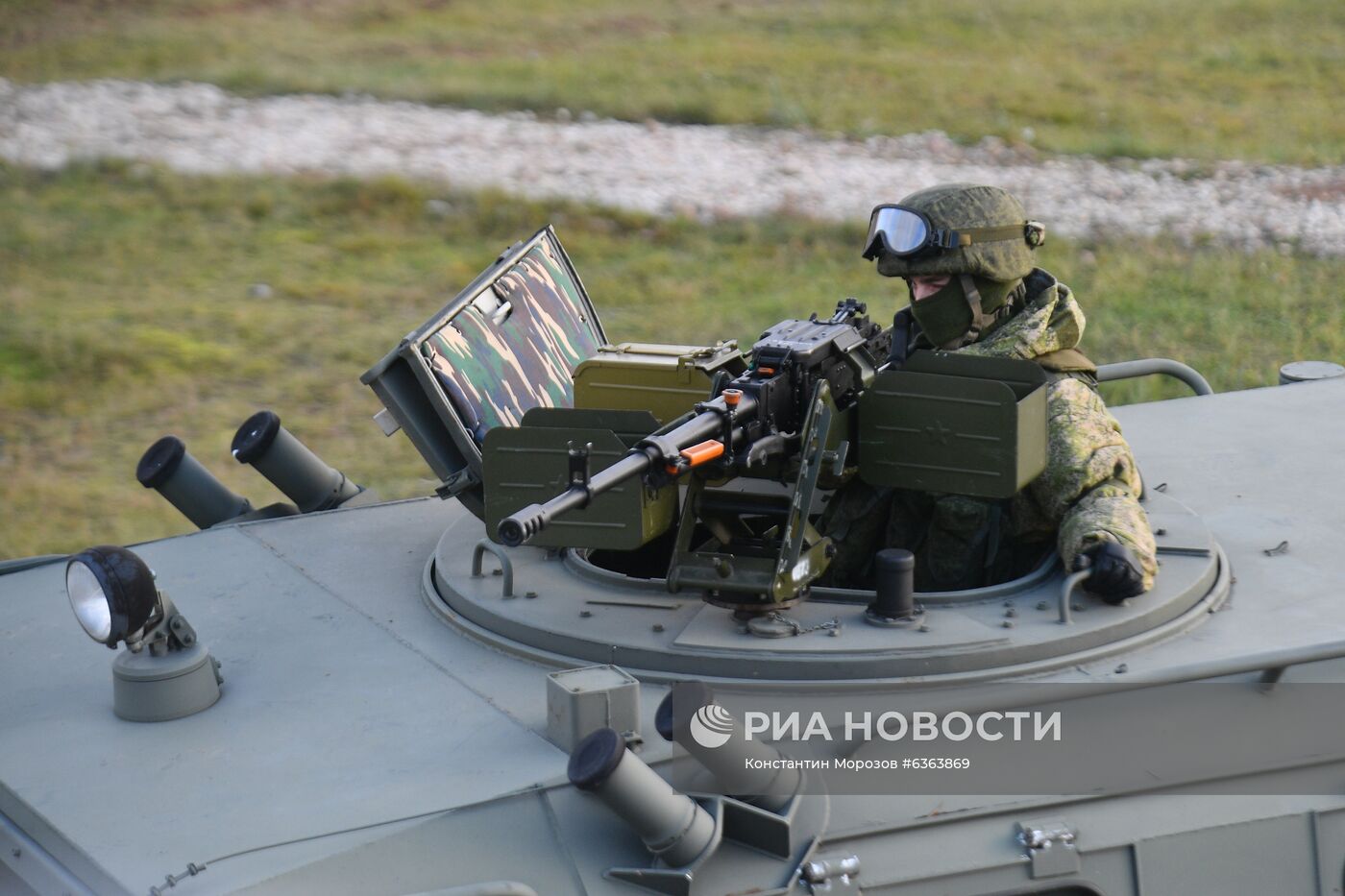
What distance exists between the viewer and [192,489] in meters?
5.73

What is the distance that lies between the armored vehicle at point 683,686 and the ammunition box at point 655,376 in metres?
0.01

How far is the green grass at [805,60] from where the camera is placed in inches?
633

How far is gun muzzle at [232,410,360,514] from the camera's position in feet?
18.4

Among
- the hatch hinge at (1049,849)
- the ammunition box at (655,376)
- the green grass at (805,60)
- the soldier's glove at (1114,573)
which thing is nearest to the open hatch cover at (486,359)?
the ammunition box at (655,376)

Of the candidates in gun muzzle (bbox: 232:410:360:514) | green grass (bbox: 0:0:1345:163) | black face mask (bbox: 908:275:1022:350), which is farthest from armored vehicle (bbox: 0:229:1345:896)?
green grass (bbox: 0:0:1345:163)

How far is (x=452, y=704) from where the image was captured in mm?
4215

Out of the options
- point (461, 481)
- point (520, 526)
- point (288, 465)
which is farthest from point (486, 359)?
point (520, 526)

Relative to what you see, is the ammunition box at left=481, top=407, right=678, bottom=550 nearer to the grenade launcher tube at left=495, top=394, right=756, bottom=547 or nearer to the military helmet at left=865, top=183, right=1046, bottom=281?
the grenade launcher tube at left=495, top=394, right=756, bottom=547

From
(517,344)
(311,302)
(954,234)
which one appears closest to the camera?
(954,234)

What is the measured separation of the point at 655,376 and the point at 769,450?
0.73m

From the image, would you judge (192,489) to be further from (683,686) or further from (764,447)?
(683,686)

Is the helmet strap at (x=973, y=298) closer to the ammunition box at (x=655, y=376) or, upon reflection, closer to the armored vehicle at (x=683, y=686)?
the armored vehicle at (x=683, y=686)

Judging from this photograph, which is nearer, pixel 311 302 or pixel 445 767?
pixel 445 767

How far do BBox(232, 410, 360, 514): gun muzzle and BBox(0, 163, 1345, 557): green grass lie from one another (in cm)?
390
